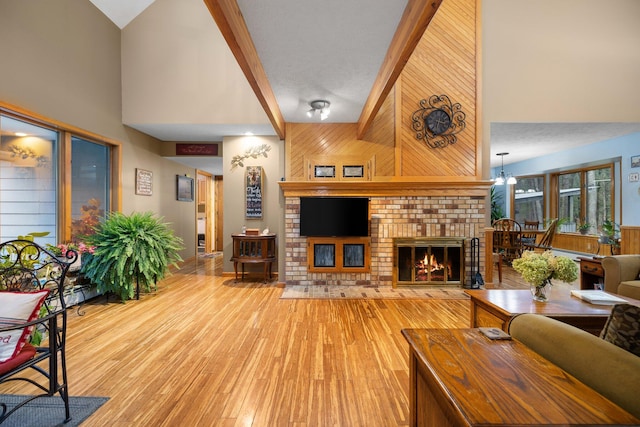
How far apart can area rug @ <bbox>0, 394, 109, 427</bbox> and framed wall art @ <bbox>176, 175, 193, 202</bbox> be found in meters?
4.88

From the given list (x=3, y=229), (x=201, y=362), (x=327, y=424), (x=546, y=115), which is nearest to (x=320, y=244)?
(x=201, y=362)

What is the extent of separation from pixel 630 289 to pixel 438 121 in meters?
3.04

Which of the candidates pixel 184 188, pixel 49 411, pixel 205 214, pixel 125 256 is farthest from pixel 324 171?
pixel 205 214

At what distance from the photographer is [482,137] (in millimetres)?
4602

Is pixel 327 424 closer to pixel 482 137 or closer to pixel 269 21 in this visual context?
pixel 269 21

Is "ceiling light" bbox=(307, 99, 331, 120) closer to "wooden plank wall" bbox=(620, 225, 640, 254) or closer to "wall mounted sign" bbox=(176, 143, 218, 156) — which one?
"wall mounted sign" bbox=(176, 143, 218, 156)

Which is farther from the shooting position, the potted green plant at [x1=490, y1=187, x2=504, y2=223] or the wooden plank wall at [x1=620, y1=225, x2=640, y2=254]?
the potted green plant at [x1=490, y1=187, x2=504, y2=223]

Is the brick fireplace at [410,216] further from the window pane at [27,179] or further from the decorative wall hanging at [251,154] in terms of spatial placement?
the window pane at [27,179]

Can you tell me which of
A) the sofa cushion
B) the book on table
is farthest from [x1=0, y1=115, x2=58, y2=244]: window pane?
the sofa cushion

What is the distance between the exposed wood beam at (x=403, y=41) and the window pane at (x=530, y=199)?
6.86 metres

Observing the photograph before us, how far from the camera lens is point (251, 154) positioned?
5164 mm

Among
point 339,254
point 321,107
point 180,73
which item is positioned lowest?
point 339,254

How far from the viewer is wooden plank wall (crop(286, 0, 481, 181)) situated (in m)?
A: 4.62

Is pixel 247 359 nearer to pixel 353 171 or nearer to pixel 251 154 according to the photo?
pixel 353 171
